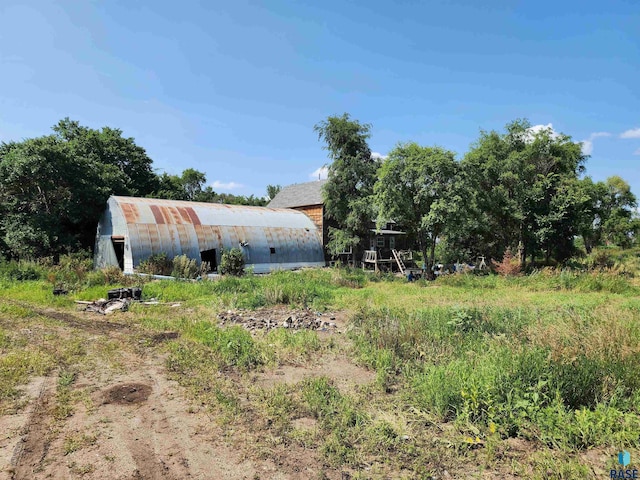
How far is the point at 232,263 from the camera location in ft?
64.1

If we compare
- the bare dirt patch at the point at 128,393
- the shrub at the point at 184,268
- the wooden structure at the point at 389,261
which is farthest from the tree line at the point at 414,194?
the bare dirt patch at the point at 128,393

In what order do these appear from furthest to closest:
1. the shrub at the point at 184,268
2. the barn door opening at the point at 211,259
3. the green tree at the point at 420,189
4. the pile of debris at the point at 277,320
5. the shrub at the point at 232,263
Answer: the barn door opening at the point at 211,259
the shrub at the point at 232,263
the green tree at the point at 420,189
the shrub at the point at 184,268
the pile of debris at the point at 277,320

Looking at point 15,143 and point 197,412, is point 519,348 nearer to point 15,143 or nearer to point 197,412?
point 197,412

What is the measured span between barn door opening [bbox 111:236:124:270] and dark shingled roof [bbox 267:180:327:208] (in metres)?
13.5

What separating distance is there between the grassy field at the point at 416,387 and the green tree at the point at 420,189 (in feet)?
30.7

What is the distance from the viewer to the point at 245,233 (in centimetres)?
2281

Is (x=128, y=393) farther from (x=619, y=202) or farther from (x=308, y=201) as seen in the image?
(x=619, y=202)

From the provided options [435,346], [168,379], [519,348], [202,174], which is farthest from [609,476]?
A: [202,174]

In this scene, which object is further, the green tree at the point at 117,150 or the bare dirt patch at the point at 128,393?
the green tree at the point at 117,150

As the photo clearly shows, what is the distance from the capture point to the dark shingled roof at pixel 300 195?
94.3 ft

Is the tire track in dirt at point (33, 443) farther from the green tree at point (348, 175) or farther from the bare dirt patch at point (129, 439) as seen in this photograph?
the green tree at point (348, 175)

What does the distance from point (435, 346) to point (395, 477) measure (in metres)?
3.48

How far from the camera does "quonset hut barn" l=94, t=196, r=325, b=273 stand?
62.2 ft

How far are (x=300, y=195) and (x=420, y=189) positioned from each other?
14.1m
